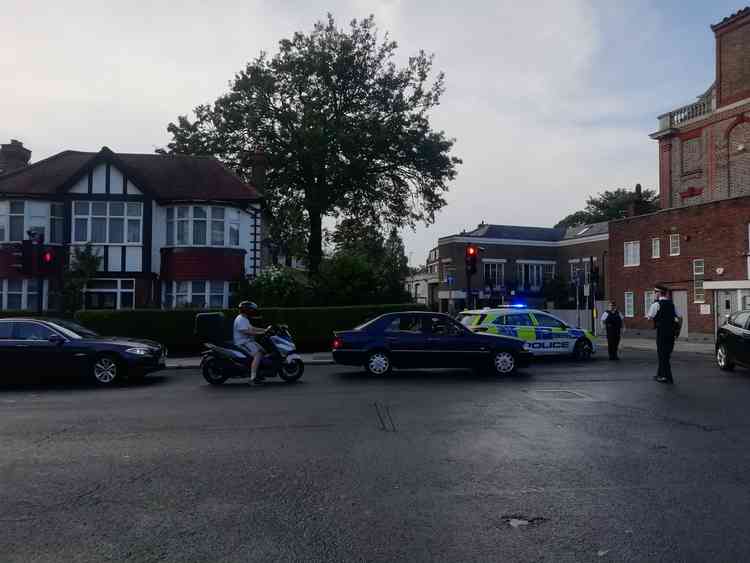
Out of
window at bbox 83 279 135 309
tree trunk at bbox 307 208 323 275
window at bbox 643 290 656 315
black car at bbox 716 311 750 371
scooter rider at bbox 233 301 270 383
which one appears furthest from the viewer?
tree trunk at bbox 307 208 323 275

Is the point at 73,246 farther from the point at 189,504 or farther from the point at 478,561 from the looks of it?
the point at 478,561

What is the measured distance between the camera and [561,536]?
437 centimetres

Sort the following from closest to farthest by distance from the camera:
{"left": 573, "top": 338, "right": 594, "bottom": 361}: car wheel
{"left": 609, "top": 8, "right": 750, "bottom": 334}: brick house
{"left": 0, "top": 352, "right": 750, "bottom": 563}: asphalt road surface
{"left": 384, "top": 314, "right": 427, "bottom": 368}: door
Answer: {"left": 0, "top": 352, "right": 750, "bottom": 563}: asphalt road surface
{"left": 384, "top": 314, "right": 427, "bottom": 368}: door
{"left": 573, "top": 338, "right": 594, "bottom": 361}: car wheel
{"left": 609, "top": 8, "right": 750, "bottom": 334}: brick house

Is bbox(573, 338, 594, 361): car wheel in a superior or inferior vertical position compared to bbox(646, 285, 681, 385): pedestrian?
inferior

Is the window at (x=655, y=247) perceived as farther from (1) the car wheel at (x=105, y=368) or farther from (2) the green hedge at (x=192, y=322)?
(1) the car wheel at (x=105, y=368)

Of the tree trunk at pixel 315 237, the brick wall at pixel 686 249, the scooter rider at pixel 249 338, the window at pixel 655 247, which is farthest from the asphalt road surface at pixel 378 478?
the window at pixel 655 247

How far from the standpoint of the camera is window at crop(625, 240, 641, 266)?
1391 inches

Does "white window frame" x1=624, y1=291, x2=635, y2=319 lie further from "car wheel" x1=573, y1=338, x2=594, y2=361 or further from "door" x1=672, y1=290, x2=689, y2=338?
"car wheel" x1=573, y1=338, x2=594, y2=361

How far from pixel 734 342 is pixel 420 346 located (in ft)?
24.7

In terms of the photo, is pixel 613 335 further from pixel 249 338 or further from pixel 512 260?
pixel 512 260

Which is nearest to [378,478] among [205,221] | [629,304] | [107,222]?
[205,221]

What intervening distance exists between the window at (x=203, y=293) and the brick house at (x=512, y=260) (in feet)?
111

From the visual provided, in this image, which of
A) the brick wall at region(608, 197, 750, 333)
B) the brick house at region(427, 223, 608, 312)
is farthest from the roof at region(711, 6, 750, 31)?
the brick house at region(427, 223, 608, 312)

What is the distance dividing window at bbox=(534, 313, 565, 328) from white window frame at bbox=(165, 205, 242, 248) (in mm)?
13873
